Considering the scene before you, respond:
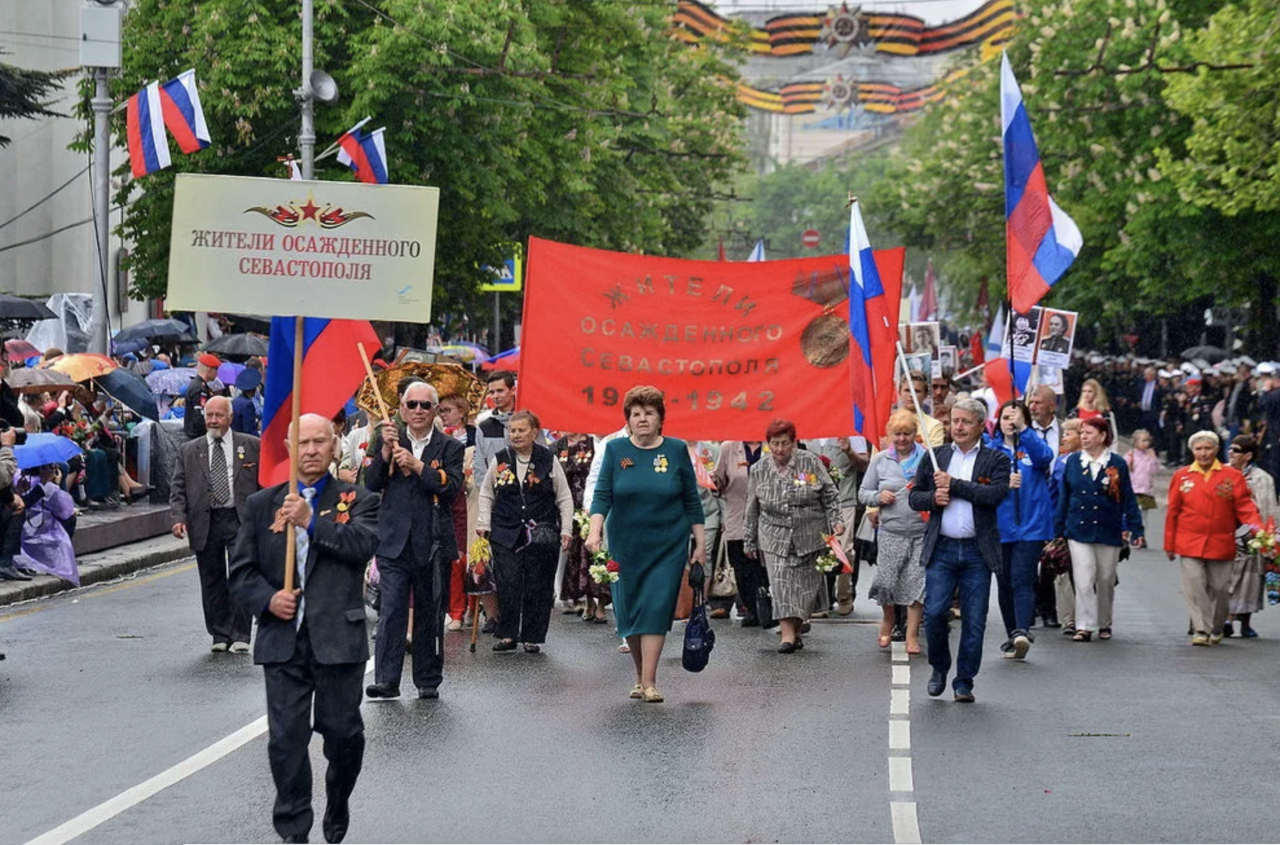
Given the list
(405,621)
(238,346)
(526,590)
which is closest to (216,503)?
(526,590)

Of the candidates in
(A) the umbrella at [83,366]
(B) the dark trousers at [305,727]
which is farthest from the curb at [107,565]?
(B) the dark trousers at [305,727]

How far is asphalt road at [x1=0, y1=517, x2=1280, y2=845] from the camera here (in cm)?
871

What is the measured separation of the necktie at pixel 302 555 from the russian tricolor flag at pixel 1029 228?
25.5 feet

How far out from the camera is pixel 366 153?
101ft

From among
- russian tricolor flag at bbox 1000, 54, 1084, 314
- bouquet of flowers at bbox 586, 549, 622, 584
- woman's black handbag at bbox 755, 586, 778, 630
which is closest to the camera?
bouquet of flowers at bbox 586, 549, 622, 584

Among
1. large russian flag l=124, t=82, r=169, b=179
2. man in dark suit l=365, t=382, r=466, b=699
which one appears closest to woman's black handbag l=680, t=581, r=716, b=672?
man in dark suit l=365, t=382, r=466, b=699

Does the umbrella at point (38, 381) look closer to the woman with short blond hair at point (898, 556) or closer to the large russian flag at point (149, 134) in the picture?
the large russian flag at point (149, 134)

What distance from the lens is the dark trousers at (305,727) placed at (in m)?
7.76

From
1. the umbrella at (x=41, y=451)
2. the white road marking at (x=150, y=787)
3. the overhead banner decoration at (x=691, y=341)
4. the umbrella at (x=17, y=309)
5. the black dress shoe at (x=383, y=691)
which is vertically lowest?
the black dress shoe at (x=383, y=691)

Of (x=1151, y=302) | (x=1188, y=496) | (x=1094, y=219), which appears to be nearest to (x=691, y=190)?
(x=1151, y=302)

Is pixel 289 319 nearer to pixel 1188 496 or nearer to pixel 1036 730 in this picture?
pixel 1036 730

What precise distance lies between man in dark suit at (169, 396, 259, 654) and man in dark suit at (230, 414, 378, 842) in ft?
20.8

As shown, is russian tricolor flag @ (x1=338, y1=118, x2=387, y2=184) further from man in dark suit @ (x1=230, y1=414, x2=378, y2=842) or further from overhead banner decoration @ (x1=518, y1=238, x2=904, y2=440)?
man in dark suit @ (x1=230, y1=414, x2=378, y2=842)

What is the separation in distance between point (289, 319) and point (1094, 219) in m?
31.1
